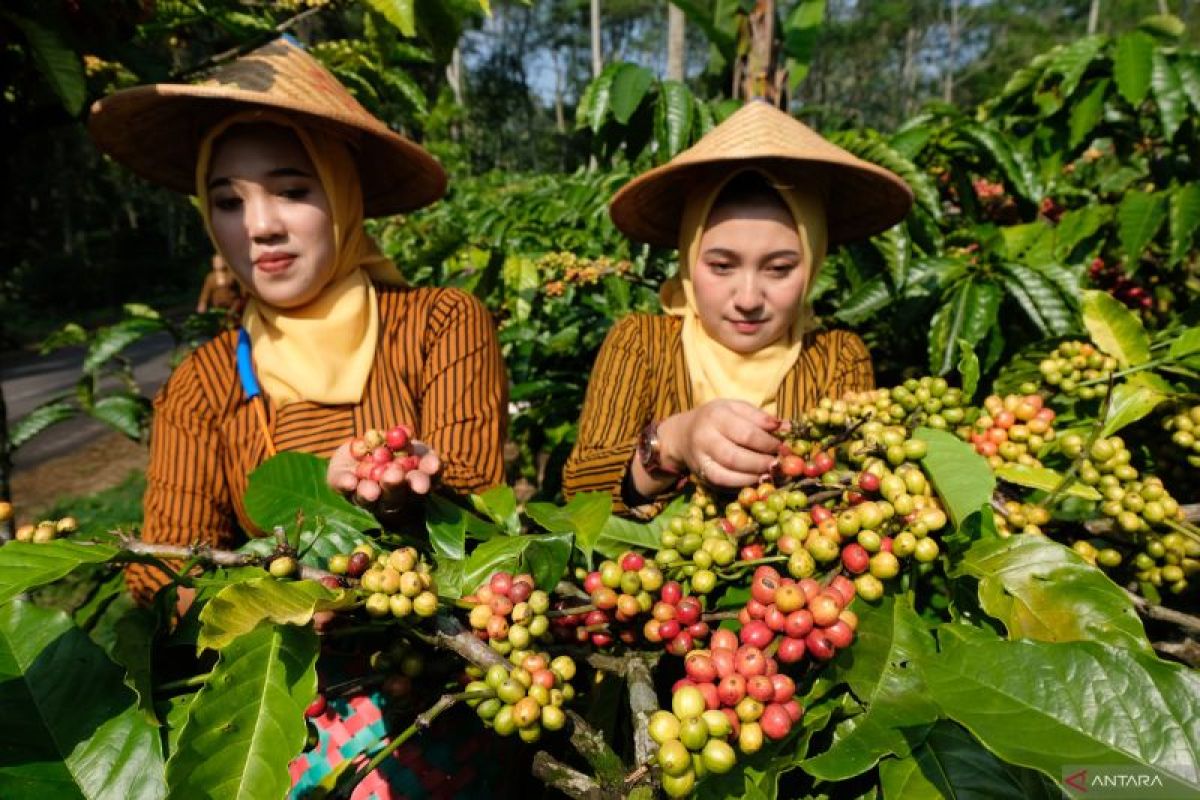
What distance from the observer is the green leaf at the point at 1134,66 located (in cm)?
189

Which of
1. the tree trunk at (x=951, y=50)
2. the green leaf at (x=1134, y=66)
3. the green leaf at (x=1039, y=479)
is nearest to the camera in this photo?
the green leaf at (x=1039, y=479)

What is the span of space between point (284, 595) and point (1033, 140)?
271 centimetres

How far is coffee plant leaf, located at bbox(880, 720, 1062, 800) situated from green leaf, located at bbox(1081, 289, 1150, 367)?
0.80 m

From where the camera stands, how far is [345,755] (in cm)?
108

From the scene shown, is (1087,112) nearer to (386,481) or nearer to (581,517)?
(581,517)

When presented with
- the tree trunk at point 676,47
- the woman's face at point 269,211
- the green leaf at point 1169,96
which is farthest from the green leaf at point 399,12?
the tree trunk at point 676,47

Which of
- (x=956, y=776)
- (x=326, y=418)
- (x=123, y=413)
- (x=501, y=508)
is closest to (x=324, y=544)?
(x=501, y=508)

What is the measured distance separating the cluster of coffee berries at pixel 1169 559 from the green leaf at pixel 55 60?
187 cm

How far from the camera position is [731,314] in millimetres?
1518

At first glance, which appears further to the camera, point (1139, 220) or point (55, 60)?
point (1139, 220)

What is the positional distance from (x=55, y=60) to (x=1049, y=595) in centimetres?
177

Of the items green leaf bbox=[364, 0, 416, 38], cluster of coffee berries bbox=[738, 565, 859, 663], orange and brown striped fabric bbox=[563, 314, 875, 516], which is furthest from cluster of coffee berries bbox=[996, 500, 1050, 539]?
green leaf bbox=[364, 0, 416, 38]

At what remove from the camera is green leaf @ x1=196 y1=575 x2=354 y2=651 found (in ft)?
2.15

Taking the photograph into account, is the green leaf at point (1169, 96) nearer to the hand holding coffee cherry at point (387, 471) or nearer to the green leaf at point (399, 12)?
the green leaf at point (399, 12)
